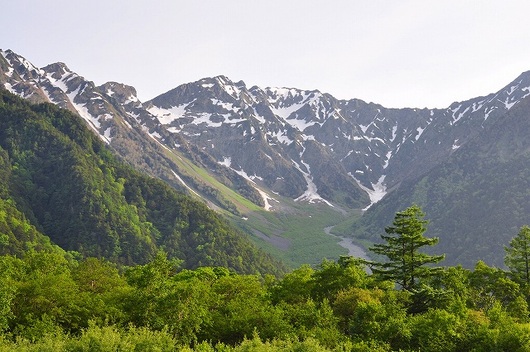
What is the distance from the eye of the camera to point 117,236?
187125mm

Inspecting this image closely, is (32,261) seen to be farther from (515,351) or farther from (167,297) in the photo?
(515,351)

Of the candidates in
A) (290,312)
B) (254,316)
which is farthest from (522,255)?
(254,316)

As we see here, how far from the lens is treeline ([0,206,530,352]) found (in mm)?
39125

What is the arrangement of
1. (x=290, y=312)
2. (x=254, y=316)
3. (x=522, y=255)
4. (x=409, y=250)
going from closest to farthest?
(x=254, y=316) < (x=290, y=312) < (x=409, y=250) < (x=522, y=255)

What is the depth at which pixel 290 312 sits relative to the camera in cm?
5231

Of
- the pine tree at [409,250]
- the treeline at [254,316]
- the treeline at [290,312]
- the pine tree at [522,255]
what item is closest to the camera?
the treeline at [254,316]

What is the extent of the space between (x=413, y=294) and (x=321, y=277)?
14.7 m

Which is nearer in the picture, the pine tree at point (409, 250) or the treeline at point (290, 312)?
the treeline at point (290, 312)

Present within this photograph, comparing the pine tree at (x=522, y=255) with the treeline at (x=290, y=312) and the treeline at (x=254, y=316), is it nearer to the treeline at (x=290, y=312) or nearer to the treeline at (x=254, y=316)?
the treeline at (x=290, y=312)

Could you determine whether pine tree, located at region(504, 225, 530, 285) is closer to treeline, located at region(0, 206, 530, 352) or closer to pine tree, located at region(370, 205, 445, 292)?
treeline, located at region(0, 206, 530, 352)

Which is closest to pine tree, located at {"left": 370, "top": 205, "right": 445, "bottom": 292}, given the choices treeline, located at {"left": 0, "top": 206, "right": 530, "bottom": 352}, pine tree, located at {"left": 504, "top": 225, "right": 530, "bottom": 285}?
treeline, located at {"left": 0, "top": 206, "right": 530, "bottom": 352}

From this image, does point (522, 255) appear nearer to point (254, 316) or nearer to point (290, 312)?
point (290, 312)

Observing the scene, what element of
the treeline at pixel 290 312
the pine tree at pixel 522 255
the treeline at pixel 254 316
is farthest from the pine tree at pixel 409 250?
the pine tree at pixel 522 255

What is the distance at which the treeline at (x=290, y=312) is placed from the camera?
3912cm
